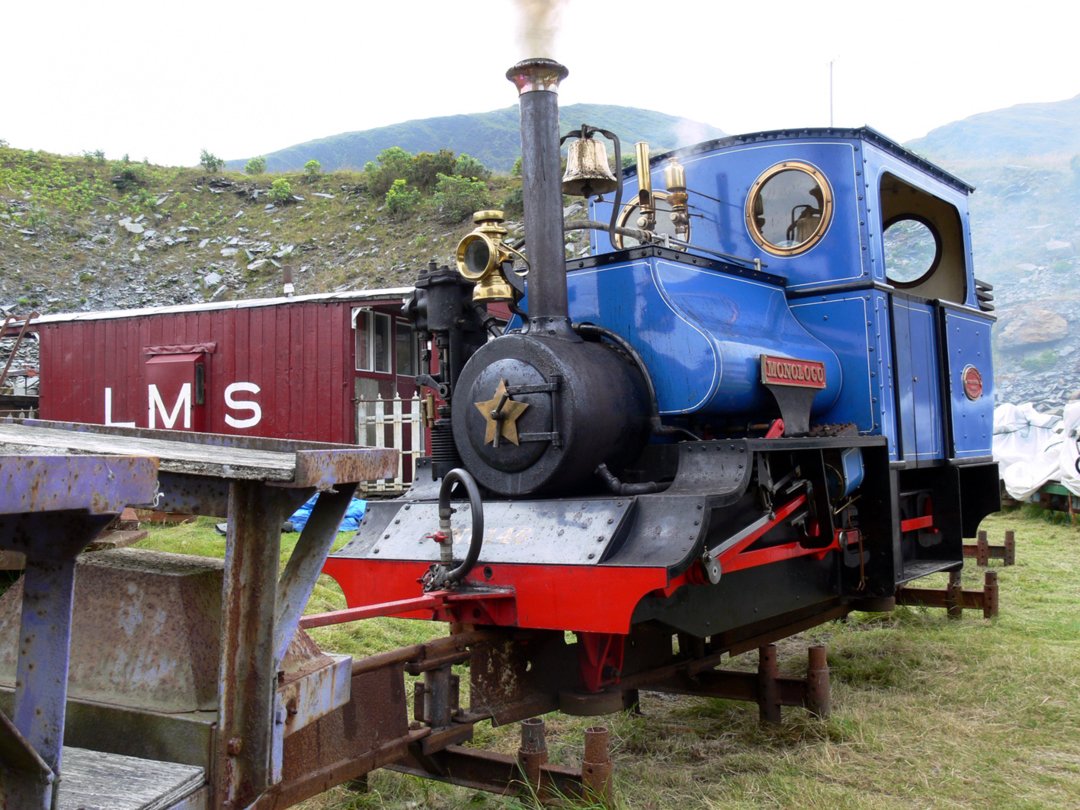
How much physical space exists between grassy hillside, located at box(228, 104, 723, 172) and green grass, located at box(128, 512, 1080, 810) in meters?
85.2

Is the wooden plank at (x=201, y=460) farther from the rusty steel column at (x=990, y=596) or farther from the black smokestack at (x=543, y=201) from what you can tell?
the rusty steel column at (x=990, y=596)

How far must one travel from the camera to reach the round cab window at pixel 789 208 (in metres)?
4.87

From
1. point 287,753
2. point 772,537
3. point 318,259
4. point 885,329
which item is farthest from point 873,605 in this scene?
point 318,259

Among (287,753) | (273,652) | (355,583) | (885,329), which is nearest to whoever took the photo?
(273,652)

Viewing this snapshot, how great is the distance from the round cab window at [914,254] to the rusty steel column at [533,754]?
4041 millimetres

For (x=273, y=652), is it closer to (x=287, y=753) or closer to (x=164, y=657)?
(x=164, y=657)

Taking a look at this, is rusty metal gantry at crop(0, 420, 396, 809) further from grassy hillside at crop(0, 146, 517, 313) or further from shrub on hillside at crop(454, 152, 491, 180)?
shrub on hillside at crop(454, 152, 491, 180)

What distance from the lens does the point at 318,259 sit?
28172 mm

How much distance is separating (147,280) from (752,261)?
83.7ft

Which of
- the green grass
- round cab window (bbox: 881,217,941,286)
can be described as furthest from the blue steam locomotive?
round cab window (bbox: 881,217,941,286)

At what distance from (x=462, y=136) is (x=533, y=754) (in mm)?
111995

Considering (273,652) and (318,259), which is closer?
(273,652)

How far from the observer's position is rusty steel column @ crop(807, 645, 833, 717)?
164 inches

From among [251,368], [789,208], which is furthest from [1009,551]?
[251,368]
